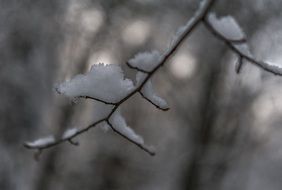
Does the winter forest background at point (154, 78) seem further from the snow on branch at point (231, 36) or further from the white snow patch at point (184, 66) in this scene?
→ the snow on branch at point (231, 36)

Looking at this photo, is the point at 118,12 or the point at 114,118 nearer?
the point at 114,118

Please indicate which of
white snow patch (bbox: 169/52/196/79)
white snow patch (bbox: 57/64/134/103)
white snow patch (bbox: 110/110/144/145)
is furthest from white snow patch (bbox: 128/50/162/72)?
white snow patch (bbox: 169/52/196/79)

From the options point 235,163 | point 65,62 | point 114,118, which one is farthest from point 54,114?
point 114,118

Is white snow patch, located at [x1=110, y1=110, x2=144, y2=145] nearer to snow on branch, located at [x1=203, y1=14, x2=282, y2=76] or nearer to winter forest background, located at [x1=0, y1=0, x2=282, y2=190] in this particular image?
snow on branch, located at [x1=203, y1=14, x2=282, y2=76]

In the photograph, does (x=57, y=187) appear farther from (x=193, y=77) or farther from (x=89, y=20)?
(x=89, y=20)

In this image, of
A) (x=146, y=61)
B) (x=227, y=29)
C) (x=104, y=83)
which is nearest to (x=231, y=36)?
(x=227, y=29)

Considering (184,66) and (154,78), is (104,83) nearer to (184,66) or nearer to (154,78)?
(154,78)
